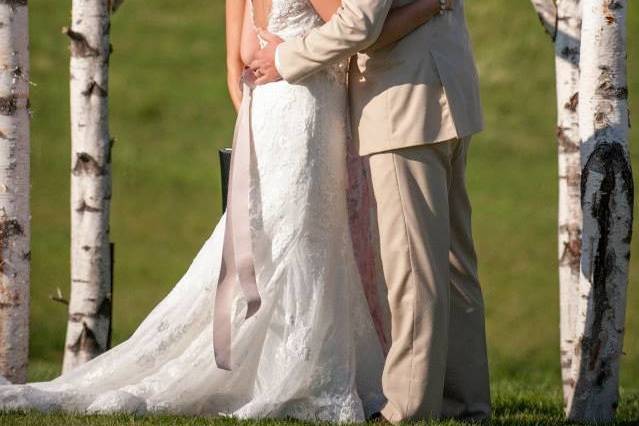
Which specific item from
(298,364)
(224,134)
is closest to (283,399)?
(298,364)

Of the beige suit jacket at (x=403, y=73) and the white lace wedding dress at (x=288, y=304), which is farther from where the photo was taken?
the white lace wedding dress at (x=288, y=304)

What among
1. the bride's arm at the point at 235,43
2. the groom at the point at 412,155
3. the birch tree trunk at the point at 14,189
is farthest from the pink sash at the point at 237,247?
the birch tree trunk at the point at 14,189

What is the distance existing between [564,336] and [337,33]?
296 cm

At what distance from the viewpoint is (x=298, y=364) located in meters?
5.11

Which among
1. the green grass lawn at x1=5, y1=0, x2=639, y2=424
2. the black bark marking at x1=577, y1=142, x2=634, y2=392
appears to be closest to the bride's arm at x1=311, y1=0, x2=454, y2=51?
the black bark marking at x1=577, y1=142, x2=634, y2=392

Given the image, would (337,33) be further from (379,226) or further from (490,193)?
(490,193)

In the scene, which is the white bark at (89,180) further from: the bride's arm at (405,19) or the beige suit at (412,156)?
the bride's arm at (405,19)

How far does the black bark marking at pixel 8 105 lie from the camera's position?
19.1ft

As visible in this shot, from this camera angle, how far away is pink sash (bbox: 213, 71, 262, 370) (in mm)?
5129

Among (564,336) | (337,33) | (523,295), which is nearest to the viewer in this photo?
(337,33)

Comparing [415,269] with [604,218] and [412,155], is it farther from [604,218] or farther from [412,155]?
[604,218]

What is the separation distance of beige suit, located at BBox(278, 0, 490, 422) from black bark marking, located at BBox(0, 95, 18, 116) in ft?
4.64

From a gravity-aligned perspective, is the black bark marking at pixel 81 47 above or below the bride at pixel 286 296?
above

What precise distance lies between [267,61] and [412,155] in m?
0.69
